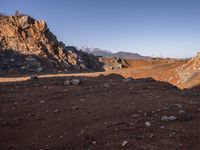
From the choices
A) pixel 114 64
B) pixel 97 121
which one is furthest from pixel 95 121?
pixel 114 64

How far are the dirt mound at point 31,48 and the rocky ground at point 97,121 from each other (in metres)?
26.3

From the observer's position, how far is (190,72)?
3017 cm

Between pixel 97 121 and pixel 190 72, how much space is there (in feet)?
67.7

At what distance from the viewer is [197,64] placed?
30.9 meters

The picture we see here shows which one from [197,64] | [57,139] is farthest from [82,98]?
[197,64]

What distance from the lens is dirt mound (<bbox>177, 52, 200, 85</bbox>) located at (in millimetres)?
27916

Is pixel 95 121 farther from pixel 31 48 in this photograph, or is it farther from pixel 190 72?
pixel 31 48

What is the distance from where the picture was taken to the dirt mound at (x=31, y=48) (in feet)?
141

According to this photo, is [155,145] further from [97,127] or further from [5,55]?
[5,55]

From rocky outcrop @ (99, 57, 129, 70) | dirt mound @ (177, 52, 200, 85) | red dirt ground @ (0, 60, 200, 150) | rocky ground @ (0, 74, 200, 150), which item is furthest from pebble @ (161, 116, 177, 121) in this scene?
rocky outcrop @ (99, 57, 129, 70)

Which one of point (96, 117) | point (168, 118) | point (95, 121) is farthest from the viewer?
point (96, 117)

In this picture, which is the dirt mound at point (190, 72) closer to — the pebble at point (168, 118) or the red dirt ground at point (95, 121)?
the red dirt ground at point (95, 121)

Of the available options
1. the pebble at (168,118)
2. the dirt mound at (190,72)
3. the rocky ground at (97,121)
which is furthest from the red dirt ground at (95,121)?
the dirt mound at (190,72)

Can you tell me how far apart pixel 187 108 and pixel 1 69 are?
30751 millimetres
